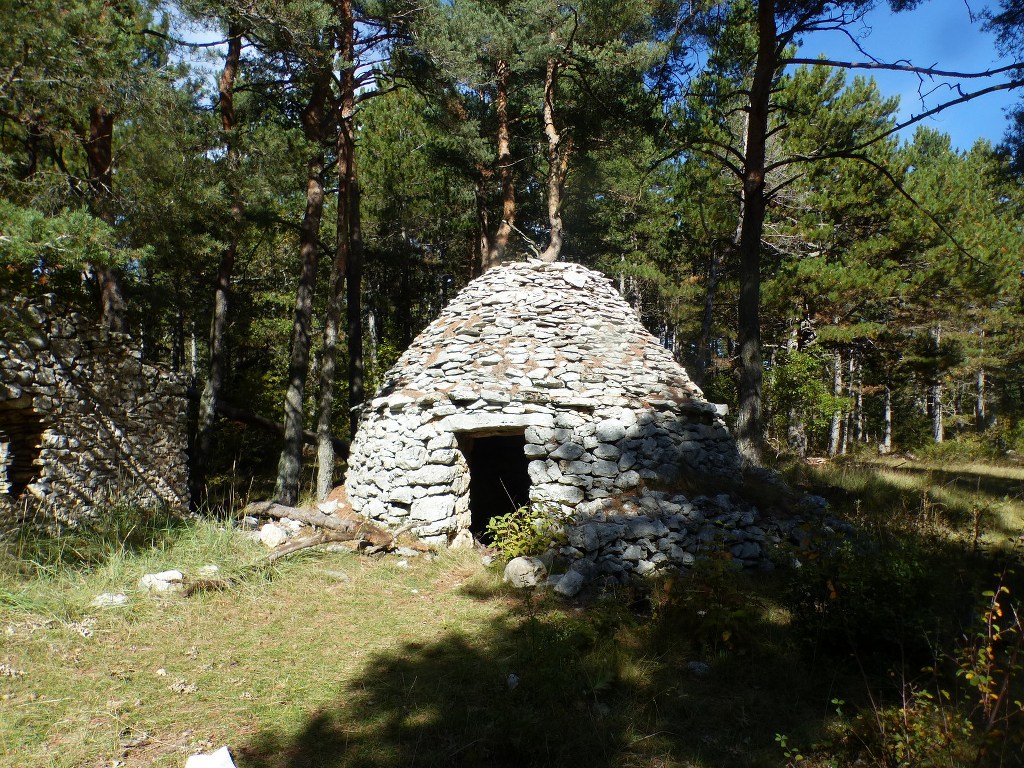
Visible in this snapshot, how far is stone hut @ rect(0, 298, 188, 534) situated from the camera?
5527 mm

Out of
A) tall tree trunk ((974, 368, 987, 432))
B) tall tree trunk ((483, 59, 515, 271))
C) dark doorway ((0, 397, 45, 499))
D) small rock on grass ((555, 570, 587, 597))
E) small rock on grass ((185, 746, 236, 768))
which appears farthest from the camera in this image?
tall tree trunk ((974, 368, 987, 432))

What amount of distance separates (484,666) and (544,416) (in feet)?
10.2

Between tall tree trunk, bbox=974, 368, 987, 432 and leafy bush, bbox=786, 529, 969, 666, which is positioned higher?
tall tree trunk, bbox=974, 368, 987, 432

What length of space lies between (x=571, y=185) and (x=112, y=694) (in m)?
15.5

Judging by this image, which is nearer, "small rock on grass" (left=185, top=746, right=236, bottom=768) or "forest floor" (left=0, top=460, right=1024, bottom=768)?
"small rock on grass" (left=185, top=746, right=236, bottom=768)

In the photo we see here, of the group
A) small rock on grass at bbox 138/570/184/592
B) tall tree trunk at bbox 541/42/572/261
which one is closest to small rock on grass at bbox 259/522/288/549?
small rock on grass at bbox 138/570/184/592

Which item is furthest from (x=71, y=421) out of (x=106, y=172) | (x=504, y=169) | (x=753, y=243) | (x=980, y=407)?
(x=980, y=407)

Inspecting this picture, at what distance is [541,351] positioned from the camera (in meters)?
7.21

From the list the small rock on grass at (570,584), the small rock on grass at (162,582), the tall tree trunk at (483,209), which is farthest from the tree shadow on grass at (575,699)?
the tall tree trunk at (483,209)

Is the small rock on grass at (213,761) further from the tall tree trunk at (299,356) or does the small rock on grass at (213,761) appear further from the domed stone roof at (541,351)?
the tall tree trunk at (299,356)

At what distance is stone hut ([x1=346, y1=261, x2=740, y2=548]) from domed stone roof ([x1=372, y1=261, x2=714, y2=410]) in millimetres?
19

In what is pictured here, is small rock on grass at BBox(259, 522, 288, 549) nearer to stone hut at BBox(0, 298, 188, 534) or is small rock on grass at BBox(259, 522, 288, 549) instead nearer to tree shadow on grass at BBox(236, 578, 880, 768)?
stone hut at BBox(0, 298, 188, 534)

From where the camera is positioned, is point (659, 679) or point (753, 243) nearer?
point (659, 679)

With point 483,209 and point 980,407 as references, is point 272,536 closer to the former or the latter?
point 483,209
